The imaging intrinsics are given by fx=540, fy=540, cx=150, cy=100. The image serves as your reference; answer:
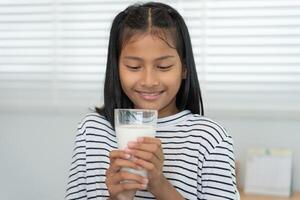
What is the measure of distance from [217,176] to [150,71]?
0.29 metres

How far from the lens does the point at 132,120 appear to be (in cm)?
107

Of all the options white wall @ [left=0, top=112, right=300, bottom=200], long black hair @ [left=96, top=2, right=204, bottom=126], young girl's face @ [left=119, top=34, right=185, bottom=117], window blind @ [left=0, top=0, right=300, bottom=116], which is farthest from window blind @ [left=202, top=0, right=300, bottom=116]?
young girl's face @ [left=119, top=34, right=185, bottom=117]

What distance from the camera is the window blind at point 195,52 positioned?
2.17 metres

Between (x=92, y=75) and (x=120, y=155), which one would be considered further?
(x=92, y=75)

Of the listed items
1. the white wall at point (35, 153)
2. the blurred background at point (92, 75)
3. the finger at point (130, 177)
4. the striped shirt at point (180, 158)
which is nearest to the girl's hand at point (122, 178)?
the finger at point (130, 177)

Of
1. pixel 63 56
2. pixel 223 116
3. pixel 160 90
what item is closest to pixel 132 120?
pixel 160 90

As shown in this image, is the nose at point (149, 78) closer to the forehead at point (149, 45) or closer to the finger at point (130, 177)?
the forehead at point (149, 45)

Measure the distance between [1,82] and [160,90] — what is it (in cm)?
145

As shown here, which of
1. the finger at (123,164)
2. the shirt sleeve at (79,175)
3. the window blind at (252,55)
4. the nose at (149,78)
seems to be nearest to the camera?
the finger at (123,164)

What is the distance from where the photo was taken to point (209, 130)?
1278 mm

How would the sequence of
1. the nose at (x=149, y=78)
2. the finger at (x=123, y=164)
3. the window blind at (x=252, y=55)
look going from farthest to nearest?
the window blind at (x=252, y=55) < the nose at (x=149, y=78) < the finger at (x=123, y=164)

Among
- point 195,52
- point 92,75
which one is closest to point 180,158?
point 195,52

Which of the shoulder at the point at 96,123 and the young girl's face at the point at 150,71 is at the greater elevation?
the young girl's face at the point at 150,71

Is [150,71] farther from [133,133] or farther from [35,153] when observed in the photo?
[35,153]
